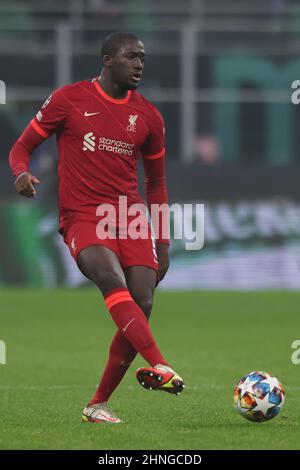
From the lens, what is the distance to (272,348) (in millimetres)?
13711

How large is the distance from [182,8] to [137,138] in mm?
16542

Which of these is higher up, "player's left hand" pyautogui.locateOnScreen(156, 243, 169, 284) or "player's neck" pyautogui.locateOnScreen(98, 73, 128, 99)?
"player's neck" pyautogui.locateOnScreen(98, 73, 128, 99)

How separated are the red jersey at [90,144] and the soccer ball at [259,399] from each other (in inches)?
56.6

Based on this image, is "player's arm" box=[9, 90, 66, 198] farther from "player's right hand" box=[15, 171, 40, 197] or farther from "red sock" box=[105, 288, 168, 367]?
"red sock" box=[105, 288, 168, 367]

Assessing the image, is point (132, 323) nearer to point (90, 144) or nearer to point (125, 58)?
point (90, 144)

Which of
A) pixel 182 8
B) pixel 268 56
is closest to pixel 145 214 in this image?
pixel 268 56

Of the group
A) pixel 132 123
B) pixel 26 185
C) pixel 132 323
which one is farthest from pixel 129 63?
pixel 132 323

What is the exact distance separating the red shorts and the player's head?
0.95 meters

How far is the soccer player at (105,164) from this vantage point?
7879 mm

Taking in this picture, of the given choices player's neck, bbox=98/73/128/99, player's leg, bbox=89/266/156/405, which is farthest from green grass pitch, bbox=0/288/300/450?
player's neck, bbox=98/73/128/99

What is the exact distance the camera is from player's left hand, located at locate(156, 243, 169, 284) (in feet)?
27.3

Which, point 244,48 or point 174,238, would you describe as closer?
point 174,238

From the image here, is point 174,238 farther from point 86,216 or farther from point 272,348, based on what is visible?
point 86,216

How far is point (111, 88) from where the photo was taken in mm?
8117
